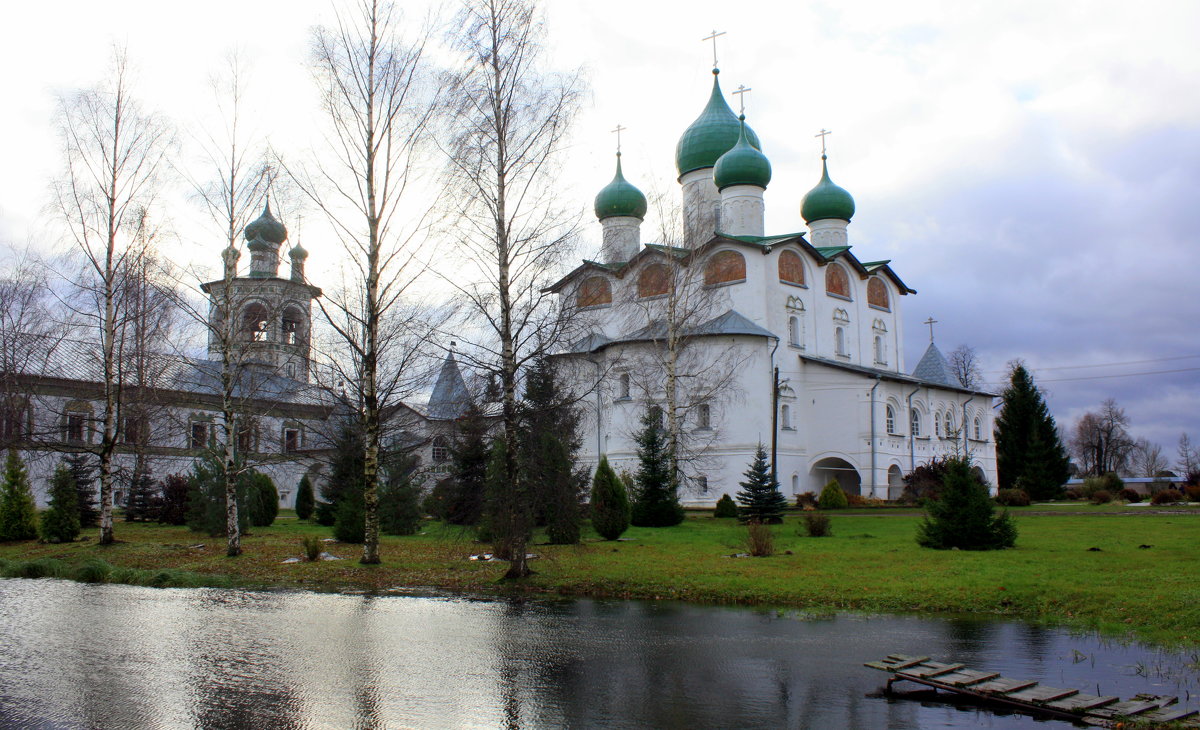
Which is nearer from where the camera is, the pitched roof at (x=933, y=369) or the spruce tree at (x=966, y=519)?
the spruce tree at (x=966, y=519)

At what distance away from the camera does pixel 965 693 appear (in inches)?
230

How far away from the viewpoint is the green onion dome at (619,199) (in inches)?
1451

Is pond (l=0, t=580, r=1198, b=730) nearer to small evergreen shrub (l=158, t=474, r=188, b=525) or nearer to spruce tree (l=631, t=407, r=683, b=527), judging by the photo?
spruce tree (l=631, t=407, r=683, b=527)

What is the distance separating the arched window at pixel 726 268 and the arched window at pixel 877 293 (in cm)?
871

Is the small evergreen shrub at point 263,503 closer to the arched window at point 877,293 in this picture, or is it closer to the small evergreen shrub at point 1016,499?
the small evergreen shrub at point 1016,499

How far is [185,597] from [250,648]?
4.50 meters

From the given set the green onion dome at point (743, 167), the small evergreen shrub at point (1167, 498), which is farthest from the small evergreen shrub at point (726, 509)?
the green onion dome at point (743, 167)

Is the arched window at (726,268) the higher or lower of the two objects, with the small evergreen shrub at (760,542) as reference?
higher

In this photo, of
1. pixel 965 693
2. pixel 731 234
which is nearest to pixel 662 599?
pixel 965 693

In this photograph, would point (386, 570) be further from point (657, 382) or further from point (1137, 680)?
point (657, 382)

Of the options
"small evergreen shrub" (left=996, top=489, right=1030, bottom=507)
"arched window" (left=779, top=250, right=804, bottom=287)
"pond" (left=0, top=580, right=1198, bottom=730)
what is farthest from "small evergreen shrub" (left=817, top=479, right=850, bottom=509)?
"pond" (left=0, top=580, right=1198, bottom=730)

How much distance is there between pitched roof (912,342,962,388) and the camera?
41.9 meters

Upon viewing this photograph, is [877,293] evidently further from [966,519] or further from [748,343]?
[966,519]

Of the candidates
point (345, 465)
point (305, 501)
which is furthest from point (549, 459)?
point (305, 501)
